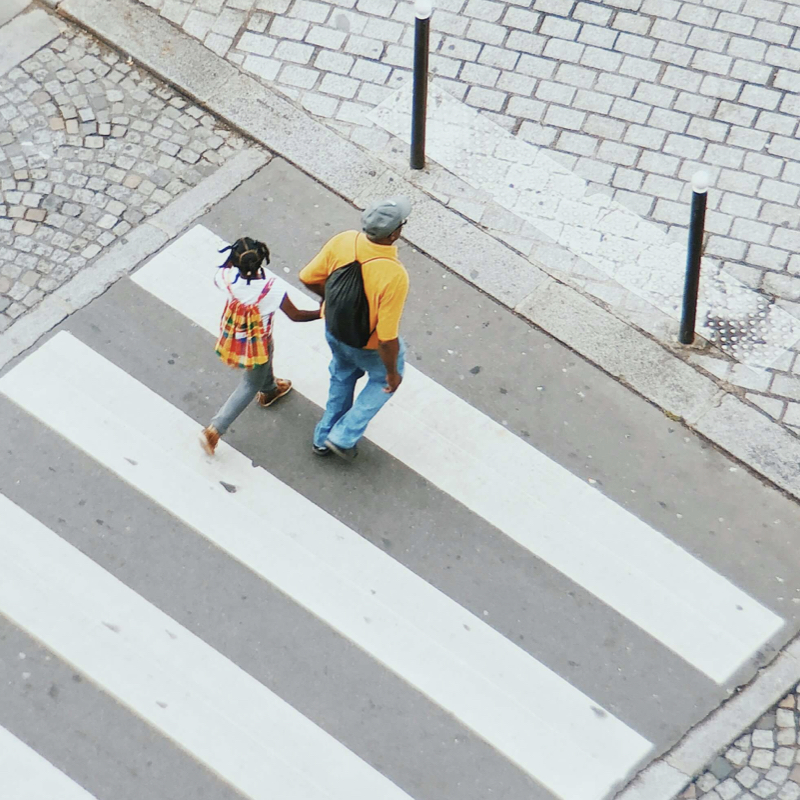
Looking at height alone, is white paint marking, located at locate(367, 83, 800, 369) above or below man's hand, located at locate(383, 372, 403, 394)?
above

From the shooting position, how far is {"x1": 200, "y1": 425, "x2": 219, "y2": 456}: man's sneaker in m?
6.34

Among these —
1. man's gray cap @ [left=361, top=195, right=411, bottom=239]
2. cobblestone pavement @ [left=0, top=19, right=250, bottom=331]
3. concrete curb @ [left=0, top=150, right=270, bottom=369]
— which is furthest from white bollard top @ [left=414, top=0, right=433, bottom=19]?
man's gray cap @ [left=361, top=195, right=411, bottom=239]

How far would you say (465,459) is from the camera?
6590 mm

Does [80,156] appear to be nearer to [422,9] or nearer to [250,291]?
[422,9]

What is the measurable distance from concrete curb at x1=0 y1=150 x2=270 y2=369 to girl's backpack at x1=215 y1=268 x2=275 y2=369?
1.64 meters

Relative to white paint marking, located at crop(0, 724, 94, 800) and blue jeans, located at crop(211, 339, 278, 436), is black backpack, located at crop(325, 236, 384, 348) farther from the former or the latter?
white paint marking, located at crop(0, 724, 94, 800)

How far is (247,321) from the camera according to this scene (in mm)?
5656

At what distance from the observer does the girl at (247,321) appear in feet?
17.6

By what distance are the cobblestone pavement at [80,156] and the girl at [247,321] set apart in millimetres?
1672

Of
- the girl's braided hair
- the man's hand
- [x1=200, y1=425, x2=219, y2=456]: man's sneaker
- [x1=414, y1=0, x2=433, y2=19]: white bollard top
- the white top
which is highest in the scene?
[x1=414, y1=0, x2=433, y2=19]: white bollard top

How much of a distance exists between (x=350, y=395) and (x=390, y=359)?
763 millimetres

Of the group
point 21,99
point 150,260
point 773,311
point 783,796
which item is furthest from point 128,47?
point 783,796

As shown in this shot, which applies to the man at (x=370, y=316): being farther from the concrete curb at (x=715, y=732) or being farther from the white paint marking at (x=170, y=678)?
the concrete curb at (x=715, y=732)

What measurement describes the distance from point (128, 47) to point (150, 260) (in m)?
1.83
